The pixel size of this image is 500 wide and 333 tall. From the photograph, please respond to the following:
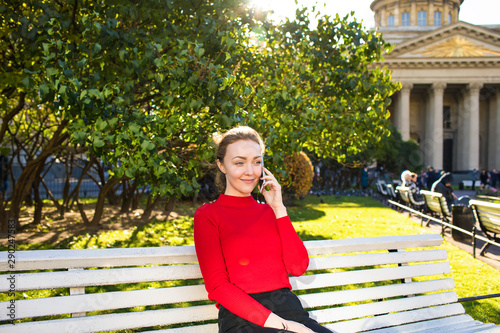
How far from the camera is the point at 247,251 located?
7.66 feet

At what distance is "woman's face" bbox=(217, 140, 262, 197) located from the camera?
2.51 m

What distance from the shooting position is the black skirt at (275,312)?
2199 mm

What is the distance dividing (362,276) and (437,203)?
334 inches

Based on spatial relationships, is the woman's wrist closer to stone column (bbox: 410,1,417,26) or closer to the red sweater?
the red sweater

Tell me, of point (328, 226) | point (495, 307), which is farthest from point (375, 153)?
point (495, 307)

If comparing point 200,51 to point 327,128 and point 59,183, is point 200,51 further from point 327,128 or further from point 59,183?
point 59,183

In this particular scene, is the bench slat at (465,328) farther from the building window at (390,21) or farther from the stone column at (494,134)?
the building window at (390,21)

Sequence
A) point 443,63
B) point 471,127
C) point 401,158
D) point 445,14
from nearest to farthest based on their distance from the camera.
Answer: point 401,158
point 443,63
point 471,127
point 445,14

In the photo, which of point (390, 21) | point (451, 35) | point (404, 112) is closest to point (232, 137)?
point (404, 112)

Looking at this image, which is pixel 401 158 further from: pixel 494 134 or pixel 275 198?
pixel 275 198

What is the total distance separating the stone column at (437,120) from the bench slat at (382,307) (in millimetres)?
45749

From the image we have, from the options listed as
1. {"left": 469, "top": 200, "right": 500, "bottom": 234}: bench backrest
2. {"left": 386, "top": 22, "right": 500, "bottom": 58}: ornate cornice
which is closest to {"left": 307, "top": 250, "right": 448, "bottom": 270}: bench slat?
{"left": 469, "top": 200, "right": 500, "bottom": 234}: bench backrest

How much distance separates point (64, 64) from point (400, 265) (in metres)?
3.62

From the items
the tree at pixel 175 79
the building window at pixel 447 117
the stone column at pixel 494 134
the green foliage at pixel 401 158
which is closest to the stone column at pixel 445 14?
the building window at pixel 447 117
